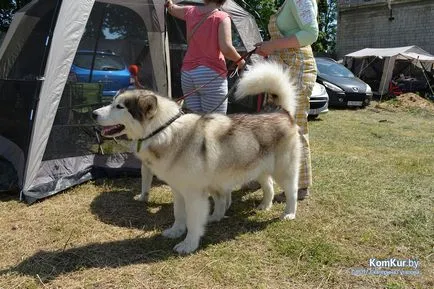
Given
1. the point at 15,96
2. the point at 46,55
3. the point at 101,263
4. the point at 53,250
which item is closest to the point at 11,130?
the point at 15,96

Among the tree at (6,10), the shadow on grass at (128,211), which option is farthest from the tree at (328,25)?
the shadow on grass at (128,211)

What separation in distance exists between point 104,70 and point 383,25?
2249 centimetres

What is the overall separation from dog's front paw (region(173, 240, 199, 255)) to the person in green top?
62.1 inches

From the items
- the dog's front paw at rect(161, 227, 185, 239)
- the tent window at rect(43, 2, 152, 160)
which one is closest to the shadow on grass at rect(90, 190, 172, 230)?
the dog's front paw at rect(161, 227, 185, 239)

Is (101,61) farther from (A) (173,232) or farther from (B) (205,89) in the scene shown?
(A) (173,232)

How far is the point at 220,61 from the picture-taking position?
389 centimetres

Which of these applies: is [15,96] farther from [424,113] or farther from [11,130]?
[424,113]

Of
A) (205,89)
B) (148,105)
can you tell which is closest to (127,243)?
(148,105)

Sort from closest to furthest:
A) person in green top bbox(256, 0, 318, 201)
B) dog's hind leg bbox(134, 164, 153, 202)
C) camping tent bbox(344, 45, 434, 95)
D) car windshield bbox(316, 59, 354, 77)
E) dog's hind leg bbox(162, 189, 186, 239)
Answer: dog's hind leg bbox(162, 189, 186, 239) < person in green top bbox(256, 0, 318, 201) < dog's hind leg bbox(134, 164, 153, 202) < car windshield bbox(316, 59, 354, 77) < camping tent bbox(344, 45, 434, 95)

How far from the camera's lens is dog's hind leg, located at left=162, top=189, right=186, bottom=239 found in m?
3.38

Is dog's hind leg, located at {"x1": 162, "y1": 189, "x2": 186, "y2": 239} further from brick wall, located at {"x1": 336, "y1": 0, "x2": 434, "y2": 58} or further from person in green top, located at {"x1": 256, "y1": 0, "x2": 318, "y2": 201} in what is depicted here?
brick wall, located at {"x1": 336, "y1": 0, "x2": 434, "y2": 58}

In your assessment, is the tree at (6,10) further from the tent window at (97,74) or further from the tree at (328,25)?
the tree at (328,25)

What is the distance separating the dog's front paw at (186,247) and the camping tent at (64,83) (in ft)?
5.91

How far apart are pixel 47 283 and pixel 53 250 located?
48 centimetres
